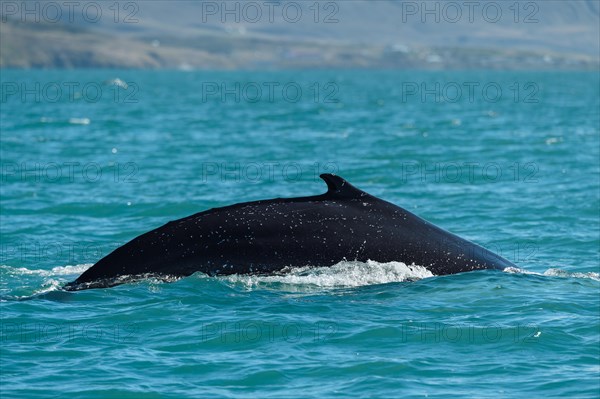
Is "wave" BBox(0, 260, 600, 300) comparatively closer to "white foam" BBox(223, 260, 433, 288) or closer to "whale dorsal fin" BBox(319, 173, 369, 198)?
"white foam" BBox(223, 260, 433, 288)

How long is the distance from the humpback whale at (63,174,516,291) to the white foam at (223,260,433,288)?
0.09 metres

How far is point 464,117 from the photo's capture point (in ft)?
217

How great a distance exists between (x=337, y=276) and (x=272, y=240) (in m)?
0.96

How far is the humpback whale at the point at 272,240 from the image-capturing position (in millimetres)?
13406

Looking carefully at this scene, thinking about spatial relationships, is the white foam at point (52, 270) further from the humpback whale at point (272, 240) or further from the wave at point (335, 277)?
the humpback whale at point (272, 240)

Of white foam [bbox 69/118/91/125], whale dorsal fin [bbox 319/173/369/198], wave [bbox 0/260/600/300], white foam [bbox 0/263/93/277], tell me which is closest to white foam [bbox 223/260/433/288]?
wave [bbox 0/260/600/300]

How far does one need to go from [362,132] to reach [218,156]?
14.1m

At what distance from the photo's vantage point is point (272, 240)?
44.5ft

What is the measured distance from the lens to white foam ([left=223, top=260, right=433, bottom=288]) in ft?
44.5

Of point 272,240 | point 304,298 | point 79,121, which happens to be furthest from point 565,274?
point 79,121

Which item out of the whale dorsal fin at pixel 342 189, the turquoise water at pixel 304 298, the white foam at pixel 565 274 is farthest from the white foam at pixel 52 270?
the white foam at pixel 565 274

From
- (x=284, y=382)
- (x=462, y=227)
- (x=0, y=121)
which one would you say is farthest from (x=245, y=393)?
(x=0, y=121)

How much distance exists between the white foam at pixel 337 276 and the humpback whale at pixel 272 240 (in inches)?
3.4

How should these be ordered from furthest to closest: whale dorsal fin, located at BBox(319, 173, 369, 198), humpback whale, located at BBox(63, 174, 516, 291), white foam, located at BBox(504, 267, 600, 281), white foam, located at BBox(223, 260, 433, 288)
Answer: white foam, located at BBox(504, 267, 600, 281) → whale dorsal fin, located at BBox(319, 173, 369, 198) → white foam, located at BBox(223, 260, 433, 288) → humpback whale, located at BBox(63, 174, 516, 291)
